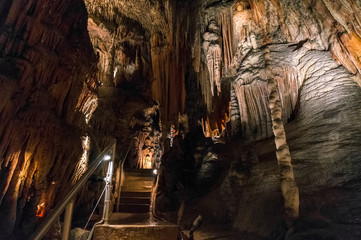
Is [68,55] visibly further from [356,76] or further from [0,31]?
[356,76]

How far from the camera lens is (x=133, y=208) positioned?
223 inches

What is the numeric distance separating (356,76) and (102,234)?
5830 mm

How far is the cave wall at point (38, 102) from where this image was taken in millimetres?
6277

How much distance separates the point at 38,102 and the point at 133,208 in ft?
13.9

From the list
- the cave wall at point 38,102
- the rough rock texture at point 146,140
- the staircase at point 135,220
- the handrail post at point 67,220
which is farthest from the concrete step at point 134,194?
the rough rock texture at point 146,140

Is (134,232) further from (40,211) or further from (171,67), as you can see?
(171,67)

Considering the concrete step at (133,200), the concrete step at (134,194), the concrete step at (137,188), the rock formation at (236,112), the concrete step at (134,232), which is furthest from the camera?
the concrete step at (137,188)

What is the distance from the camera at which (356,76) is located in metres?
5.24

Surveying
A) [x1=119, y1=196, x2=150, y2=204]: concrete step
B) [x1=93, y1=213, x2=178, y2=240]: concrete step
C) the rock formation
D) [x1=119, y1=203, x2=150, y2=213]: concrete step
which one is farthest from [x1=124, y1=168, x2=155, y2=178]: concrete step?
[x1=93, y1=213, x2=178, y2=240]: concrete step

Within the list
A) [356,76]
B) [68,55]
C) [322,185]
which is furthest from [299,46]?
[68,55]

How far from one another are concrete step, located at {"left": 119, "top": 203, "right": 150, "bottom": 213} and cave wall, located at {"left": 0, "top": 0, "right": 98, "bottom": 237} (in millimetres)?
3150

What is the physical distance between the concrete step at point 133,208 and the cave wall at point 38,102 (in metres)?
3.15

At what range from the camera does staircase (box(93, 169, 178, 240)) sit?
3146 millimetres

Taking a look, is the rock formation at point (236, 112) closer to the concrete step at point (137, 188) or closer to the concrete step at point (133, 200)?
the concrete step at point (137, 188)
